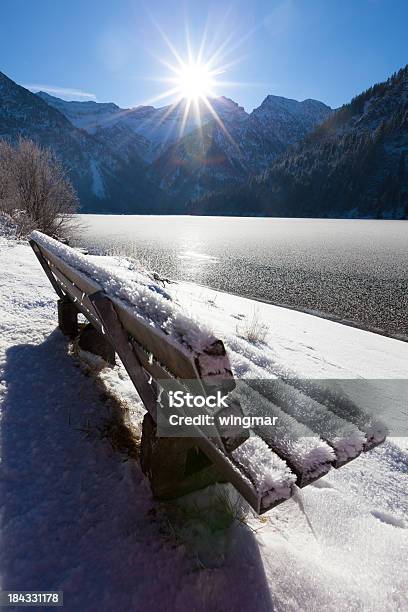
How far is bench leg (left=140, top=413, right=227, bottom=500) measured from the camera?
6.33ft

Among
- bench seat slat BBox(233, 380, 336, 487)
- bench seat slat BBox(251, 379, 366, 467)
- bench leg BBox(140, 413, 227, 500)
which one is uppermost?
bench seat slat BBox(233, 380, 336, 487)

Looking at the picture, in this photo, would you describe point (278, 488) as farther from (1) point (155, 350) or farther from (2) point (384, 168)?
(2) point (384, 168)

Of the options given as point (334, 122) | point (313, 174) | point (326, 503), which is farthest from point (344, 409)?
point (334, 122)

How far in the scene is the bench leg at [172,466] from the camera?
6.33ft

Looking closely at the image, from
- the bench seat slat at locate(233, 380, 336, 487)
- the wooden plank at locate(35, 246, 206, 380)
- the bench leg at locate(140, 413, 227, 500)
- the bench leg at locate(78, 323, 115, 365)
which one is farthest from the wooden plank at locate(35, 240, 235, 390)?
the bench leg at locate(78, 323, 115, 365)

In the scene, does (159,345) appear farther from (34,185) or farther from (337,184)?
(337,184)

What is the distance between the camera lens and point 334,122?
200 meters

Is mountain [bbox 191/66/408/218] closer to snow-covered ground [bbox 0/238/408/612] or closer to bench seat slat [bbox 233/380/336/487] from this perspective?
snow-covered ground [bbox 0/238/408/612]

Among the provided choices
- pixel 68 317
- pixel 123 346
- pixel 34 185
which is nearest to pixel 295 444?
pixel 123 346

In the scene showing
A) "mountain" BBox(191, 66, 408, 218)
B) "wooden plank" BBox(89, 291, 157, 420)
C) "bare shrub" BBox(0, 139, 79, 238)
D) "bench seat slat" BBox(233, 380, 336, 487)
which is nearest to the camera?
"bench seat slat" BBox(233, 380, 336, 487)

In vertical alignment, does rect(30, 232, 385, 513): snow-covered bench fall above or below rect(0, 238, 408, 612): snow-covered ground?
above

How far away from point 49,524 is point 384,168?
517 ft

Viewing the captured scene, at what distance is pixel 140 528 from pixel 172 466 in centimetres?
37

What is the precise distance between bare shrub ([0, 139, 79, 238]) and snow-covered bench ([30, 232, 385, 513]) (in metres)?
21.6
